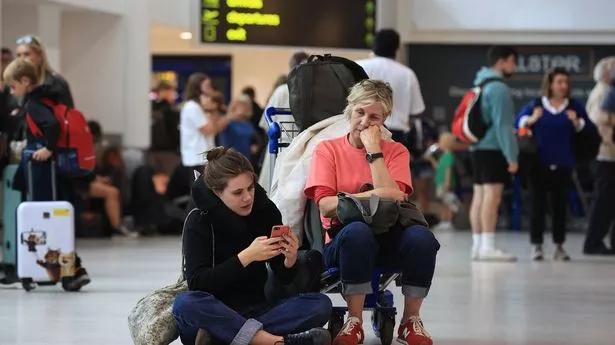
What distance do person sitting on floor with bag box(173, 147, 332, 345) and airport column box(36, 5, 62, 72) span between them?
905cm

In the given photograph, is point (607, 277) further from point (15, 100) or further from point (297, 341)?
point (297, 341)

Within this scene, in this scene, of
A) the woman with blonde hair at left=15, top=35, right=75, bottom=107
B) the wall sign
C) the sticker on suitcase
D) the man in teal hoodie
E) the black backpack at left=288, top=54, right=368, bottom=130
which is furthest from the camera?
the wall sign

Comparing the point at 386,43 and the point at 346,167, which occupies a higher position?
the point at 386,43

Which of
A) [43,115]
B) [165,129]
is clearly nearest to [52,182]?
[43,115]

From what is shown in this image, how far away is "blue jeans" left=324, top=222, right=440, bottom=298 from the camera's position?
5.98 metres

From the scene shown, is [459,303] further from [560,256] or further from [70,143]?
[560,256]

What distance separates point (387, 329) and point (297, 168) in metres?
0.82

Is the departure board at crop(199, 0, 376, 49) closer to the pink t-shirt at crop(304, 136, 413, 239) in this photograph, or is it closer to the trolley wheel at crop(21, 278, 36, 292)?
the trolley wheel at crop(21, 278, 36, 292)

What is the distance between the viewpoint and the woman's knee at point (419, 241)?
19.7 feet

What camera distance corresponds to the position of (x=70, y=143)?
30.2 ft

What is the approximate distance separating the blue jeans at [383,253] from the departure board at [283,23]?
30.3 feet

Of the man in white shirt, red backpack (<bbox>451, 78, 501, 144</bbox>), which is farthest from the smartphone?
red backpack (<bbox>451, 78, 501, 144</bbox>)

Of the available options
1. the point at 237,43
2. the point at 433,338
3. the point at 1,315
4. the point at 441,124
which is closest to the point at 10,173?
the point at 1,315

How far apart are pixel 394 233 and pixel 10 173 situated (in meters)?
3.92
